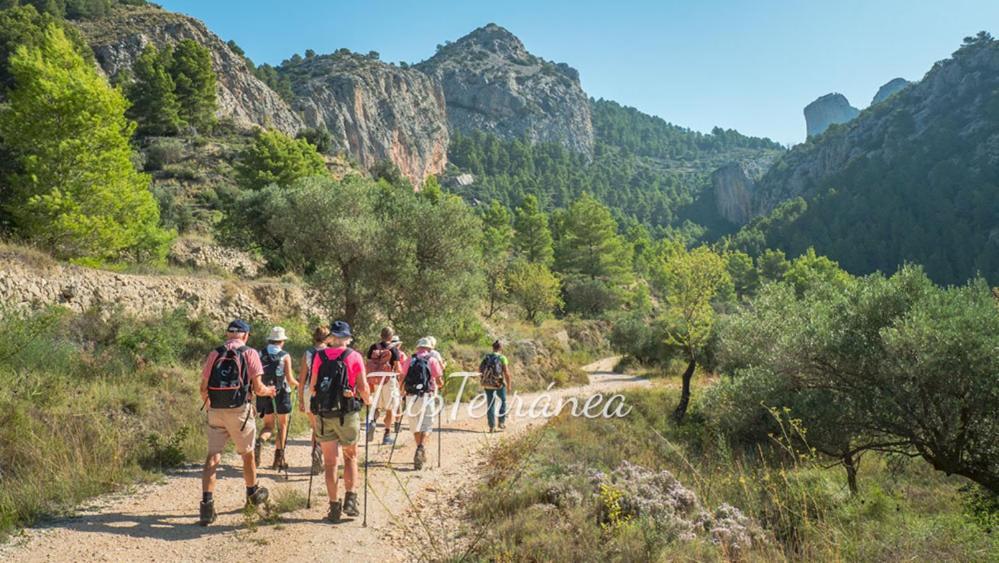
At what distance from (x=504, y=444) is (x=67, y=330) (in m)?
11.1

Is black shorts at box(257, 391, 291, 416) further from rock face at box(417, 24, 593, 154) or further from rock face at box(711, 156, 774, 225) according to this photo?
rock face at box(417, 24, 593, 154)

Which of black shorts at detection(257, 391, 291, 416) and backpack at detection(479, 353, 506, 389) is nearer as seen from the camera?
black shorts at detection(257, 391, 291, 416)

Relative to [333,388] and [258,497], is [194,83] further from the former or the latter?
[333,388]

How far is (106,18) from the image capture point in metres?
61.0

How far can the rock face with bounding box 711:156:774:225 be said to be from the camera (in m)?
146

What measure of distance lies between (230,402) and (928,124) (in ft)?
444

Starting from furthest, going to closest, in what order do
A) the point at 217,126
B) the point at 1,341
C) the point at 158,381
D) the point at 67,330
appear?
the point at 217,126
the point at 67,330
the point at 158,381
the point at 1,341

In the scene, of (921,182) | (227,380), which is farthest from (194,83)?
(921,182)

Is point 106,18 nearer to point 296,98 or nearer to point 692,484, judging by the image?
point 296,98

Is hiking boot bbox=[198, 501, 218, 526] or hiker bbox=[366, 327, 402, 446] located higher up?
hiker bbox=[366, 327, 402, 446]

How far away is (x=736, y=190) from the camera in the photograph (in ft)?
488

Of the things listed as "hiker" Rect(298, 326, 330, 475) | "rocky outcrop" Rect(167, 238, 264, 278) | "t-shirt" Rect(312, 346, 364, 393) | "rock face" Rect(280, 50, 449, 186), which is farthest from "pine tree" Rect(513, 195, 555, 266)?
"rock face" Rect(280, 50, 449, 186)

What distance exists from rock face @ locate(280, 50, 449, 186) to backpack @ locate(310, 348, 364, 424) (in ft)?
301

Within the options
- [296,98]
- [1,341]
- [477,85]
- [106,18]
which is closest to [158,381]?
[1,341]
